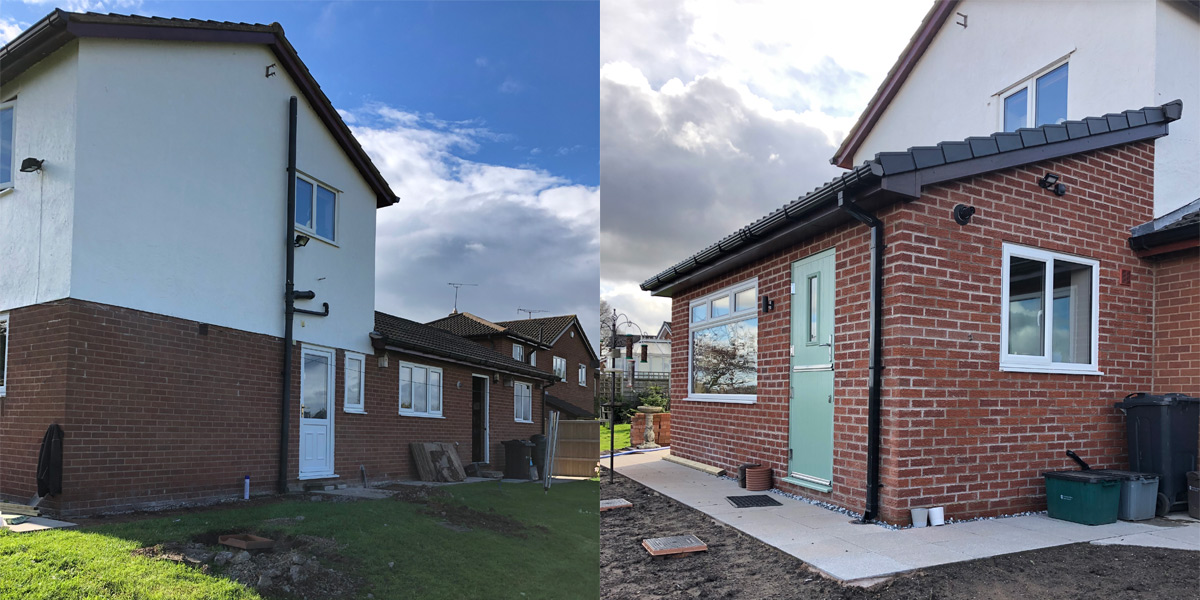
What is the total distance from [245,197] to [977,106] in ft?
33.3

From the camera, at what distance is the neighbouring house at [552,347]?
2666mm

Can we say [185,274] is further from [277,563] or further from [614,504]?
[614,504]

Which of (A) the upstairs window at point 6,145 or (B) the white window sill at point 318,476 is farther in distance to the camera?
(B) the white window sill at point 318,476

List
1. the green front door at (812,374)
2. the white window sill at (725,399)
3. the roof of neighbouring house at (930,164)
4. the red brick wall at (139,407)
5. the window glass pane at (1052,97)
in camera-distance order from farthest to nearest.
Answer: the window glass pane at (1052,97), the white window sill at (725,399), the green front door at (812,374), the roof of neighbouring house at (930,164), the red brick wall at (139,407)

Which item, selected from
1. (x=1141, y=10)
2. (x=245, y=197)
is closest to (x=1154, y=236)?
(x=1141, y=10)

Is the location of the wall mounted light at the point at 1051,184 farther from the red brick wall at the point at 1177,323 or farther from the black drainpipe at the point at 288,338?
the black drainpipe at the point at 288,338

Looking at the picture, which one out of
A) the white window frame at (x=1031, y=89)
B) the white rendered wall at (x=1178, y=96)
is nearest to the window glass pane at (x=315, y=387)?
the white rendered wall at (x=1178, y=96)

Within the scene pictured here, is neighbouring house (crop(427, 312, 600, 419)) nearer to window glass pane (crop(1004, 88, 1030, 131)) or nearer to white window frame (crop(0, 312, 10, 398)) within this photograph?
white window frame (crop(0, 312, 10, 398))

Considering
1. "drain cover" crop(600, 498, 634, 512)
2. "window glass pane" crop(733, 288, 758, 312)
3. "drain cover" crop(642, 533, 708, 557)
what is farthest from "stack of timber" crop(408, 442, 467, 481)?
"window glass pane" crop(733, 288, 758, 312)

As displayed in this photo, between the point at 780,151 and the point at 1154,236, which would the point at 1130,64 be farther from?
the point at 780,151

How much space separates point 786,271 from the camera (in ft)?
23.6

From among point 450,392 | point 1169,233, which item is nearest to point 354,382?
point 450,392

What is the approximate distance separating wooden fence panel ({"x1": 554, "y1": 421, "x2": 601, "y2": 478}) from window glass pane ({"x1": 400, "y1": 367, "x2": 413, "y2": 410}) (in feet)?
1.89

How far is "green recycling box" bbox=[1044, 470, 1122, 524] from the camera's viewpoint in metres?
5.21
